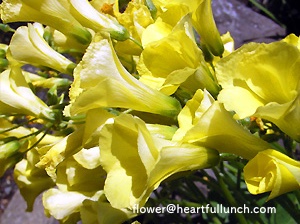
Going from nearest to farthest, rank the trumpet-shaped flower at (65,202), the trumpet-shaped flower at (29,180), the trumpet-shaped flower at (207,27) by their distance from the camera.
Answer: the trumpet-shaped flower at (207,27)
the trumpet-shaped flower at (65,202)
the trumpet-shaped flower at (29,180)

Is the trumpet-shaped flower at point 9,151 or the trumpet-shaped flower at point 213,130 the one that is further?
the trumpet-shaped flower at point 9,151

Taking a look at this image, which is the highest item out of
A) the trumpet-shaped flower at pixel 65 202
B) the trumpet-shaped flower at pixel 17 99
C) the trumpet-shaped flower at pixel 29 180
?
the trumpet-shaped flower at pixel 17 99

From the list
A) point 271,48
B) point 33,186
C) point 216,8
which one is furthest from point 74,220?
point 216,8

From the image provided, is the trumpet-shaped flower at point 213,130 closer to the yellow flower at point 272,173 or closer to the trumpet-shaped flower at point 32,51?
the yellow flower at point 272,173

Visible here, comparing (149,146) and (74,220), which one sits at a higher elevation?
(149,146)

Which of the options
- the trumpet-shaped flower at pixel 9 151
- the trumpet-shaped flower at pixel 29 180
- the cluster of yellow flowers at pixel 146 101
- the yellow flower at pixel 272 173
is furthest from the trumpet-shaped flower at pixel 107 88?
the trumpet-shaped flower at pixel 29 180

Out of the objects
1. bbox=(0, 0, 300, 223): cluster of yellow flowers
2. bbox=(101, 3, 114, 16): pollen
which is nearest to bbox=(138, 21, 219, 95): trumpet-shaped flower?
bbox=(0, 0, 300, 223): cluster of yellow flowers

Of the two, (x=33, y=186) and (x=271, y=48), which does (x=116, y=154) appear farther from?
(x=33, y=186)

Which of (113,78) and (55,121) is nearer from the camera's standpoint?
(113,78)

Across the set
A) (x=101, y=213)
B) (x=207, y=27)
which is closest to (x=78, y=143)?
(x=101, y=213)
